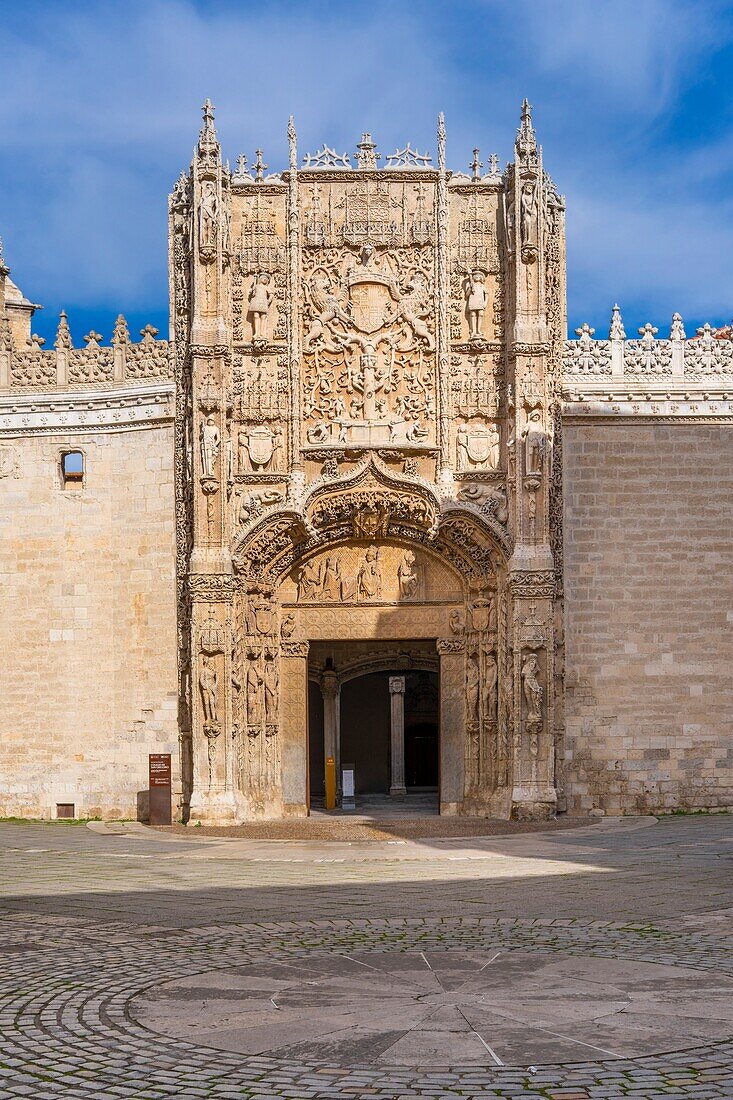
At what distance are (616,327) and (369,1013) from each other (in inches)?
667

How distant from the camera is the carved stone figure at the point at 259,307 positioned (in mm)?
21891

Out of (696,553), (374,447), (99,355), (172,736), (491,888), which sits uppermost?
(99,355)

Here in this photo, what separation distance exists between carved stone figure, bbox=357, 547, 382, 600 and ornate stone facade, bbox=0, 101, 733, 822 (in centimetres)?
3

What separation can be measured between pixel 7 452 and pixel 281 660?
5.98m

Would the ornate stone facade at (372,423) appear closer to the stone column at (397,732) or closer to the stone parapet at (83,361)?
the stone parapet at (83,361)

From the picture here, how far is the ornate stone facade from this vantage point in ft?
70.1

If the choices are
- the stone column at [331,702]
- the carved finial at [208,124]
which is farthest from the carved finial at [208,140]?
the stone column at [331,702]

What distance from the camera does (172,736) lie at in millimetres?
21797

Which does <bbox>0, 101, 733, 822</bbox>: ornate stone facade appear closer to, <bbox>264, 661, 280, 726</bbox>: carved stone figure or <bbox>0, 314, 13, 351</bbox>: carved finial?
<bbox>264, 661, 280, 726</bbox>: carved stone figure

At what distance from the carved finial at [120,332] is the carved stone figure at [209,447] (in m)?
2.59

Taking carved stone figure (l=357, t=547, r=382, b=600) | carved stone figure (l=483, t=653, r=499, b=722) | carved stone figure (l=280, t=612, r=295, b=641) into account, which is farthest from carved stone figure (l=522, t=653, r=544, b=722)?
carved stone figure (l=280, t=612, r=295, b=641)

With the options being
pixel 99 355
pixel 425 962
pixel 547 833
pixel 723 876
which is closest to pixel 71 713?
pixel 99 355

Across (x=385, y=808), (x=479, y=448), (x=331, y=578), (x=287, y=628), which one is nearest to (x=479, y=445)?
(x=479, y=448)

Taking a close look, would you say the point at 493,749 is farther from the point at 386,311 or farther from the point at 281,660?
the point at 386,311
